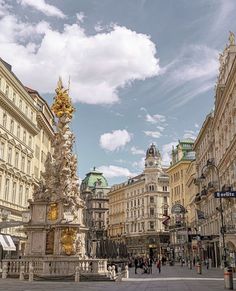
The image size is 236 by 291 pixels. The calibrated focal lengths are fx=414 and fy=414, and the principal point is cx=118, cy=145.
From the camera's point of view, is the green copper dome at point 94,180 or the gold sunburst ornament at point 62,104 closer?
the gold sunburst ornament at point 62,104

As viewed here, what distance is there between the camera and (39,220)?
3359 cm

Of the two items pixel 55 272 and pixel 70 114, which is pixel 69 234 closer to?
pixel 55 272

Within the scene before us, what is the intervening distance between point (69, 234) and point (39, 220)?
278 centimetres

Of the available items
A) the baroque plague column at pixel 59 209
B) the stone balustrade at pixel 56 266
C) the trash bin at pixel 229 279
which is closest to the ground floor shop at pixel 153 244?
the baroque plague column at pixel 59 209

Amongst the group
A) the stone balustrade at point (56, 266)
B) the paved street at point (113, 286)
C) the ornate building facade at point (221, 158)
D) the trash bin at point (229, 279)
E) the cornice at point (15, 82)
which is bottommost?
the paved street at point (113, 286)

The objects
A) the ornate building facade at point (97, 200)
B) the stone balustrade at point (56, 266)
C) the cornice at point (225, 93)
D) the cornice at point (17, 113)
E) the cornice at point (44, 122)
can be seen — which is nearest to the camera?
the stone balustrade at point (56, 266)

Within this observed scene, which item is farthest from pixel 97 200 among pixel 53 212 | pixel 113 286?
pixel 113 286

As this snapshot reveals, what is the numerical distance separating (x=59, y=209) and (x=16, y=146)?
2073cm

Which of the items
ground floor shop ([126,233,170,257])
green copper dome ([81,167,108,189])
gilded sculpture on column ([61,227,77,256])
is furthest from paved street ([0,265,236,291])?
green copper dome ([81,167,108,189])

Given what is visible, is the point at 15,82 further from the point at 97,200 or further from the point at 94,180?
the point at 94,180

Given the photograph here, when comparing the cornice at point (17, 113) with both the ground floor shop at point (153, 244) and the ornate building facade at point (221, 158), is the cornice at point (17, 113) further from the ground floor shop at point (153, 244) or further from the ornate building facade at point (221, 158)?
the ground floor shop at point (153, 244)

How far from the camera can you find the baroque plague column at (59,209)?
32875 mm

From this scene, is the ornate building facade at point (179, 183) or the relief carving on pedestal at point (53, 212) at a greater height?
the ornate building facade at point (179, 183)

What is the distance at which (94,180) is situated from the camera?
159 meters
